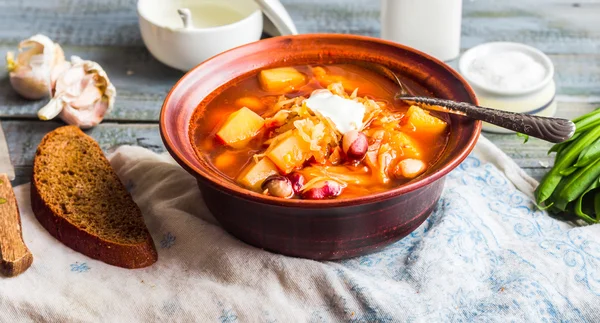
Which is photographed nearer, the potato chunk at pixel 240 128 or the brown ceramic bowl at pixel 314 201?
the brown ceramic bowl at pixel 314 201

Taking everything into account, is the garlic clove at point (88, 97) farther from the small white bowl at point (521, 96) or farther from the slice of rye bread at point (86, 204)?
the small white bowl at point (521, 96)

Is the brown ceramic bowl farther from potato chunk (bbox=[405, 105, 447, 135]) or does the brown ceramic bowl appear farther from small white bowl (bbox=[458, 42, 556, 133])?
small white bowl (bbox=[458, 42, 556, 133])

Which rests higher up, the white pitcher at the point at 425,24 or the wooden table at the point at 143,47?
the white pitcher at the point at 425,24

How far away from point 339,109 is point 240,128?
37cm

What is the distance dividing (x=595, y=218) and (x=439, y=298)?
0.90m

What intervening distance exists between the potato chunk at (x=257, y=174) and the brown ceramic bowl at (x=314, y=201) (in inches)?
2.1

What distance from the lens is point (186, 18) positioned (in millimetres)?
3879

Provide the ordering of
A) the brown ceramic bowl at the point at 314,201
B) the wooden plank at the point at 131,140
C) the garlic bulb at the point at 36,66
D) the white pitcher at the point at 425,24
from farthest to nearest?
the white pitcher at the point at 425,24, the garlic bulb at the point at 36,66, the wooden plank at the point at 131,140, the brown ceramic bowl at the point at 314,201

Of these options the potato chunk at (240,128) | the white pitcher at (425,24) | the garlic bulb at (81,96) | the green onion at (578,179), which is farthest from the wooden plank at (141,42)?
the potato chunk at (240,128)

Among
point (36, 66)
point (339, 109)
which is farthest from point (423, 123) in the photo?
point (36, 66)

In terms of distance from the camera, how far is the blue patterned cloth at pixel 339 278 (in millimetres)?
2605

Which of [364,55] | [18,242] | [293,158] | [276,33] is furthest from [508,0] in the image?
[18,242]

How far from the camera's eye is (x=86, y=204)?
3.06m

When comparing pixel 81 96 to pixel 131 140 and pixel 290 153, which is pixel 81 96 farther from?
pixel 290 153
